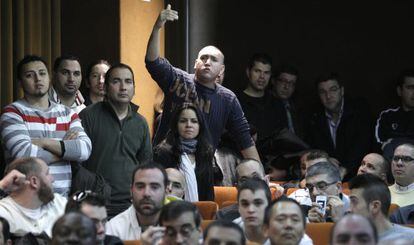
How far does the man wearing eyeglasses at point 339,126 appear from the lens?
9.62 m

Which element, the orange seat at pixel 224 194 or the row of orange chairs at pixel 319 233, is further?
the orange seat at pixel 224 194

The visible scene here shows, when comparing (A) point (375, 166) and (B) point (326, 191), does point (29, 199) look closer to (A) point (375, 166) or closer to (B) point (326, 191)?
(B) point (326, 191)

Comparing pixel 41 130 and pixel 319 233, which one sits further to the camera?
pixel 41 130

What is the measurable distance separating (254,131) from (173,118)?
4.39 feet

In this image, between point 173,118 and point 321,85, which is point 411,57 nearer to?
point 321,85

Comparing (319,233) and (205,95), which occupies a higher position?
A: (205,95)

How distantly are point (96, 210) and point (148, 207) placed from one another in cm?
48

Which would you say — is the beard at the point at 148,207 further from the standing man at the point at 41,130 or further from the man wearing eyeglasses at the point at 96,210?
the standing man at the point at 41,130

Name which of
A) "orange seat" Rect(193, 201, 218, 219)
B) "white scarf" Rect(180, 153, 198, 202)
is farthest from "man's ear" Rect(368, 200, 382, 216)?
"white scarf" Rect(180, 153, 198, 202)

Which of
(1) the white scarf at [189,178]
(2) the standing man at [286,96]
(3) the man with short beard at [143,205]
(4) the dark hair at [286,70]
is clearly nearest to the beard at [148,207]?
(3) the man with short beard at [143,205]

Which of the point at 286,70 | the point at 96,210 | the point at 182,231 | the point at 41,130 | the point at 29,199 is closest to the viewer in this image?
the point at 182,231

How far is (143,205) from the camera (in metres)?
6.56

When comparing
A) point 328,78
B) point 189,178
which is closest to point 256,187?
point 189,178

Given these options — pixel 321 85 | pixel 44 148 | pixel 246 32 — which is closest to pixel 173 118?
pixel 44 148
